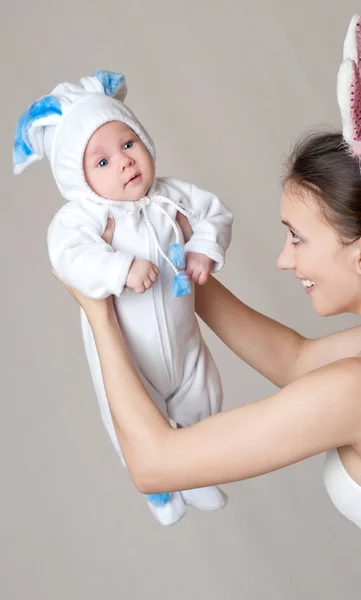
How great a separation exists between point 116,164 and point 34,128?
0.17 metres

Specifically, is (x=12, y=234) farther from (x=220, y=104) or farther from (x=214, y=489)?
(x=214, y=489)

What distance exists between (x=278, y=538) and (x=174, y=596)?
1.32 feet

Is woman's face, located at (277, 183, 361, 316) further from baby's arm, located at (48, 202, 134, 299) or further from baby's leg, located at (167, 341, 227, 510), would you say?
baby's arm, located at (48, 202, 134, 299)

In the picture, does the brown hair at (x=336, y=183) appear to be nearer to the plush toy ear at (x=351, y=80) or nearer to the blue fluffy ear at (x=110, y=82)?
the plush toy ear at (x=351, y=80)

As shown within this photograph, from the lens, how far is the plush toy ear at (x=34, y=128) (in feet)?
5.40

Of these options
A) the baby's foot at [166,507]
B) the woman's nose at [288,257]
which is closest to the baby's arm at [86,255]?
the woman's nose at [288,257]

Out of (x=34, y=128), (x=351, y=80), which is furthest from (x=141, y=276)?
(x=351, y=80)

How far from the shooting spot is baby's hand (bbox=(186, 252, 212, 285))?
1709 millimetres

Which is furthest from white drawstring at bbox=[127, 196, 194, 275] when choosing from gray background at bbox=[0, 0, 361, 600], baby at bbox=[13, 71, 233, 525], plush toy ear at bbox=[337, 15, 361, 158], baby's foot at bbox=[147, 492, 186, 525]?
gray background at bbox=[0, 0, 361, 600]

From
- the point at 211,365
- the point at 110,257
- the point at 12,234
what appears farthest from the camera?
the point at 12,234

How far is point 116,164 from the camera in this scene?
5.38 ft

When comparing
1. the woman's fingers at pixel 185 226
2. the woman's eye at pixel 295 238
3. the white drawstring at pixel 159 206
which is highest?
the white drawstring at pixel 159 206

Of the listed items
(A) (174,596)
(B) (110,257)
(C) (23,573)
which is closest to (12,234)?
(C) (23,573)

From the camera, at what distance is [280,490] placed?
10.6 feet
